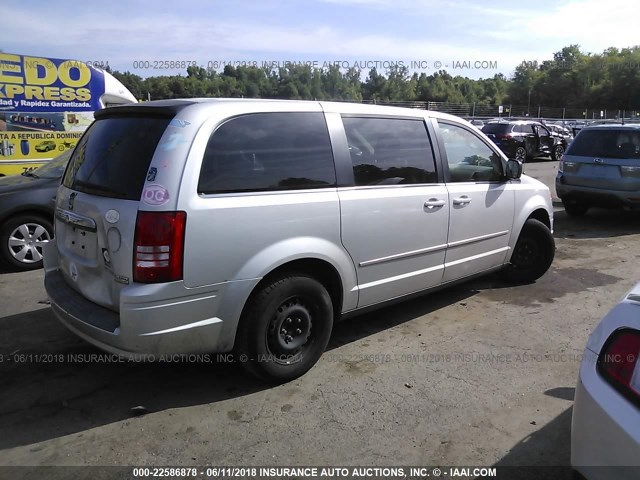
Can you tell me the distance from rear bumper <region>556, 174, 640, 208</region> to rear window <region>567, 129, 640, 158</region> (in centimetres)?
59

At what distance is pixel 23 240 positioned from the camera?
605cm

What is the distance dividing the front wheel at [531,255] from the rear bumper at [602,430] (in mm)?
3591

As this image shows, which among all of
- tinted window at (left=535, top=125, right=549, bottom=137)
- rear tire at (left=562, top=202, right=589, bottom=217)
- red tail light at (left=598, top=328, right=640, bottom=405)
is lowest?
rear tire at (left=562, top=202, right=589, bottom=217)

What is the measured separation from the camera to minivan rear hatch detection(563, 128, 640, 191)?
Result: 328 inches

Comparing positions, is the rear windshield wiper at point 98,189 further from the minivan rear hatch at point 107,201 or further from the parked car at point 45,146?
the parked car at point 45,146

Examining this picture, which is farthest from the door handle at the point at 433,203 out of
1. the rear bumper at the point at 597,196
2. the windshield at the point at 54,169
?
the rear bumper at the point at 597,196

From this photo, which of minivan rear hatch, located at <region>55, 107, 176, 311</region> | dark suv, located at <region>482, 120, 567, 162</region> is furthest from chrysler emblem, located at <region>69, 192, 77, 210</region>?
dark suv, located at <region>482, 120, 567, 162</region>

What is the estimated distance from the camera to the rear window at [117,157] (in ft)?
9.96

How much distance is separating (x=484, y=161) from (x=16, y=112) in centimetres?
868

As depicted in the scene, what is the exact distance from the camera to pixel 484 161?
16.1 ft

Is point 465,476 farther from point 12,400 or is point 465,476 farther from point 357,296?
point 12,400

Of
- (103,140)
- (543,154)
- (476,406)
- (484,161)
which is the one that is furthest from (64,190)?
(543,154)

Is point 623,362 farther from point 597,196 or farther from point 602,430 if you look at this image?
point 597,196

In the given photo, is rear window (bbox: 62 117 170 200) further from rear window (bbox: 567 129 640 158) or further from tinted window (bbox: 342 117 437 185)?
rear window (bbox: 567 129 640 158)
